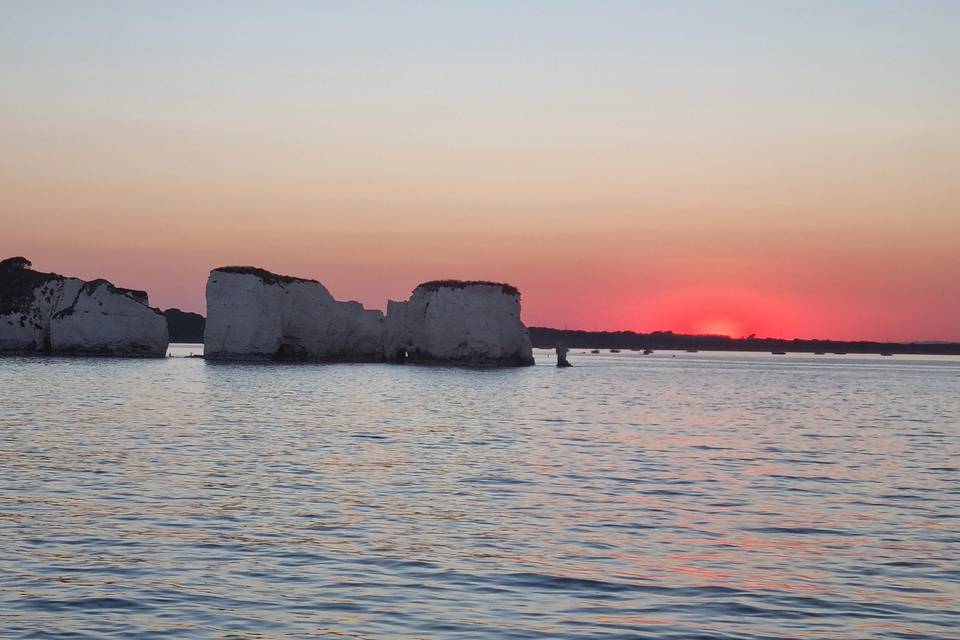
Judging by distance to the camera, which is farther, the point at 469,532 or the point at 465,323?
the point at 465,323

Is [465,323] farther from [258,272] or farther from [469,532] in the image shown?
[469,532]

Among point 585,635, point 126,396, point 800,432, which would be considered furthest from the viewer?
point 126,396

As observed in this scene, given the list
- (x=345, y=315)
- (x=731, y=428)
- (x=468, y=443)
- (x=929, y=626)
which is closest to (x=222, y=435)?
(x=468, y=443)

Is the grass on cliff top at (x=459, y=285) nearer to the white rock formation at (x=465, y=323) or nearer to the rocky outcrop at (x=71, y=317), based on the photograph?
the white rock formation at (x=465, y=323)

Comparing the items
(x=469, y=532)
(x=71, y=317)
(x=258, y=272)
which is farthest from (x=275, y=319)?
(x=469, y=532)

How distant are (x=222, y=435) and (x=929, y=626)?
25041mm

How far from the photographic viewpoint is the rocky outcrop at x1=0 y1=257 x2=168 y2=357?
107m

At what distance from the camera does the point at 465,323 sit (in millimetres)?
116625

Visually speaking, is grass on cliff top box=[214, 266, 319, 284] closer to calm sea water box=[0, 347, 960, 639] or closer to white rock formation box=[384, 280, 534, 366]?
white rock formation box=[384, 280, 534, 366]

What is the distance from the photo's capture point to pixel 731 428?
40344 millimetres

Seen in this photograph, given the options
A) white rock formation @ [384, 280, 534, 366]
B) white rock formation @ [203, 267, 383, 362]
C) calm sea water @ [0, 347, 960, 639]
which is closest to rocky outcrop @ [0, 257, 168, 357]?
white rock formation @ [203, 267, 383, 362]

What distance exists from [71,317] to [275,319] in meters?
20.3

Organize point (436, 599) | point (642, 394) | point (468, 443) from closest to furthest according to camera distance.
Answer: point (436, 599)
point (468, 443)
point (642, 394)

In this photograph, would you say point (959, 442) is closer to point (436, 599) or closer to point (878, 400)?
point (436, 599)
